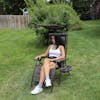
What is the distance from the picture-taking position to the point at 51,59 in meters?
7.75

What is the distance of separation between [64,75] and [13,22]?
13892mm

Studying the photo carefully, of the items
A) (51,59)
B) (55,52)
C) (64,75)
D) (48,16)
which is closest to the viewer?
(51,59)

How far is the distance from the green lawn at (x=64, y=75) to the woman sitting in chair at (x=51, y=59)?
234 millimetres

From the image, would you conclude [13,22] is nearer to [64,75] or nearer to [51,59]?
[64,75]

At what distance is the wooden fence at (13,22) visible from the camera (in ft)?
70.7

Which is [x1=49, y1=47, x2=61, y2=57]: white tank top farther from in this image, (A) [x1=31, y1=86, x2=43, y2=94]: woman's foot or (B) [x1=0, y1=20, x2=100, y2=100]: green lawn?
(A) [x1=31, y1=86, x2=43, y2=94]: woman's foot

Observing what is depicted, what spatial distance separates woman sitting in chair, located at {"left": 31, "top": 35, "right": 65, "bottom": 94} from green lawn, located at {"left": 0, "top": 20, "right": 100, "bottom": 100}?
0.77 ft

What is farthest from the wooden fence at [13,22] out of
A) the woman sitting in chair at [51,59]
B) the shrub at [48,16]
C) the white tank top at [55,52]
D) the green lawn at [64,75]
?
the white tank top at [55,52]

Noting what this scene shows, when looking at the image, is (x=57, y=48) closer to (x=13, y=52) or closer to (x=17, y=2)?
(x=13, y=52)

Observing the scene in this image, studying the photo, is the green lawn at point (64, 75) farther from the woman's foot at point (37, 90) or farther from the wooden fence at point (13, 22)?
the wooden fence at point (13, 22)

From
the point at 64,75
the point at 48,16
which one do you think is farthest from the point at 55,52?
the point at 48,16

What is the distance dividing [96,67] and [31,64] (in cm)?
203

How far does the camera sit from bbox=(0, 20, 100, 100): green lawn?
721 centimetres

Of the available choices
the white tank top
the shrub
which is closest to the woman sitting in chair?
the white tank top
